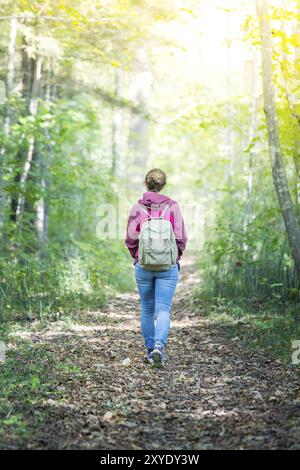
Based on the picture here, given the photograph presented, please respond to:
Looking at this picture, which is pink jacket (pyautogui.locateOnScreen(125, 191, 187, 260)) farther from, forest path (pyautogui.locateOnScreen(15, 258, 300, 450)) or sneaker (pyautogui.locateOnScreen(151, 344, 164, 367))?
forest path (pyautogui.locateOnScreen(15, 258, 300, 450))

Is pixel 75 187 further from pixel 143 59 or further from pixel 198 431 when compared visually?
pixel 198 431

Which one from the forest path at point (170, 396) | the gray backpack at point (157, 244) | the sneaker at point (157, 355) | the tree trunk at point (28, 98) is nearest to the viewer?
the forest path at point (170, 396)

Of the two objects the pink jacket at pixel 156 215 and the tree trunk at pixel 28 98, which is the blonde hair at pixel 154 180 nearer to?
the pink jacket at pixel 156 215

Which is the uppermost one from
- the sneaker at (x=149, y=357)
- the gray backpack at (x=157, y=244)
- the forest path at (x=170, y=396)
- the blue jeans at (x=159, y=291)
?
the gray backpack at (x=157, y=244)

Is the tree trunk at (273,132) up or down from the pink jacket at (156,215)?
up

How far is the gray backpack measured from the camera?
568 cm

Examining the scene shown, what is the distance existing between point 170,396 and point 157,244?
143cm

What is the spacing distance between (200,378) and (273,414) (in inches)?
50.7

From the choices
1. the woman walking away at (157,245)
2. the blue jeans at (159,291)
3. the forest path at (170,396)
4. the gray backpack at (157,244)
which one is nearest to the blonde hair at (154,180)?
the woman walking away at (157,245)

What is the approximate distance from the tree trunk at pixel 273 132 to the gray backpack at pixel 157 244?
1704 mm

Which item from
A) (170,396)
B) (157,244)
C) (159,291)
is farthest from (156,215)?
(170,396)

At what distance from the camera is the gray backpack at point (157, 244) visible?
568 cm
